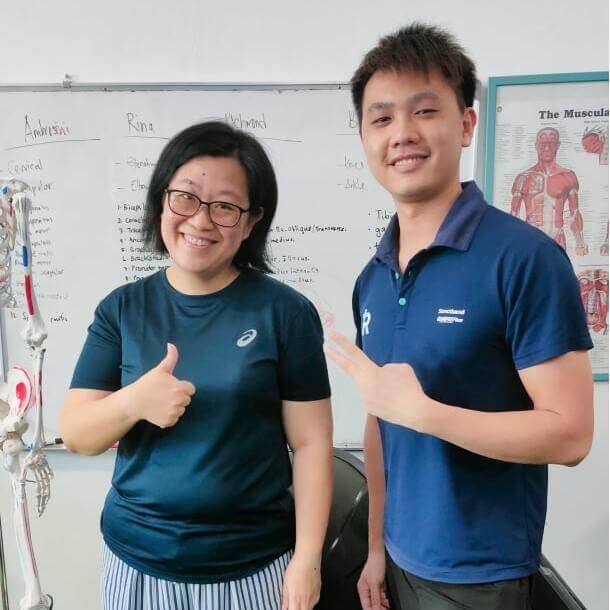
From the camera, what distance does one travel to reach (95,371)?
84cm

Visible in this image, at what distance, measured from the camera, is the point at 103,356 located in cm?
84

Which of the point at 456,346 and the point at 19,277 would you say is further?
the point at 19,277

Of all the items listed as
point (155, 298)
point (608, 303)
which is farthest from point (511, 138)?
point (155, 298)

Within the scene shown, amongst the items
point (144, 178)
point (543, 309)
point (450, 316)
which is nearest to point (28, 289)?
point (450, 316)

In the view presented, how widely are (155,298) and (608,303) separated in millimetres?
1482

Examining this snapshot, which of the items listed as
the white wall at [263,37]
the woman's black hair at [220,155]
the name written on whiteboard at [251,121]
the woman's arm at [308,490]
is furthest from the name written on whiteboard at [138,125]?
the woman's arm at [308,490]

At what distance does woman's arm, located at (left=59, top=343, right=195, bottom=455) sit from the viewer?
74cm

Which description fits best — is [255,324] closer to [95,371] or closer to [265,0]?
[95,371]

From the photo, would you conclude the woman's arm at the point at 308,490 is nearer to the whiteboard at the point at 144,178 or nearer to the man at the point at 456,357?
the man at the point at 456,357

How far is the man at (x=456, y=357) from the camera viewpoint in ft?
2.25

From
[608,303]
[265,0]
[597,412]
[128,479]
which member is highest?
[265,0]

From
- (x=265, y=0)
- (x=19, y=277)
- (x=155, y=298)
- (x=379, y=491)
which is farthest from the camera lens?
(x=19, y=277)

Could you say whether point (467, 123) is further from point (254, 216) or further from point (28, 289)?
point (28, 289)

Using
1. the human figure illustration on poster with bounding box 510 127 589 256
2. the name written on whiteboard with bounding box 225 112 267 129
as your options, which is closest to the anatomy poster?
the human figure illustration on poster with bounding box 510 127 589 256
